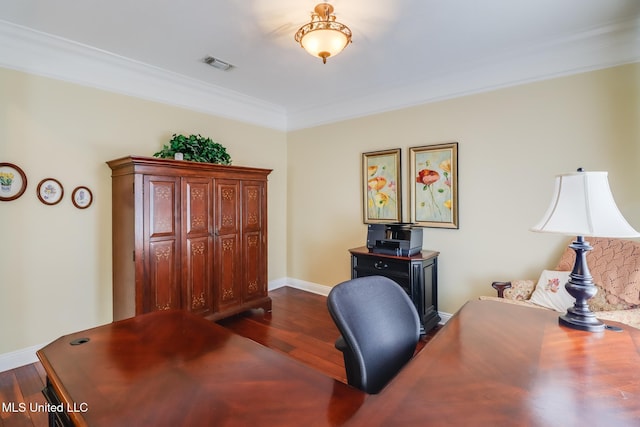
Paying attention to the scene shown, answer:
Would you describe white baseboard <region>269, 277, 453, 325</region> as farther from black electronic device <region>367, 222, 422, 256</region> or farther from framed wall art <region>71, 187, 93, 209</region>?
framed wall art <region>71, 187, 93, 209</region>

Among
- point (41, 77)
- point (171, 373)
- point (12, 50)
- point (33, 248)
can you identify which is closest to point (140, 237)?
point (33, 248)

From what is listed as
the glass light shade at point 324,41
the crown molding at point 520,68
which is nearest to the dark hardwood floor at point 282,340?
the glass light shade at point 324,41

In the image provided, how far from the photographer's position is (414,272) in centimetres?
297

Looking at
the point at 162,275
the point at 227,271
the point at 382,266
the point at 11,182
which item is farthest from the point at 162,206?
the point at 382,266

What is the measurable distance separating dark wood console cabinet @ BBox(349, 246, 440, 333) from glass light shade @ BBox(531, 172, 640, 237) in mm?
1625

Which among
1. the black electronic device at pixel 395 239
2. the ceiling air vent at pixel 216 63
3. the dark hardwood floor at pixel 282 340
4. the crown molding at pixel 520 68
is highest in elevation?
the ceiling air vent at pixel 216 63

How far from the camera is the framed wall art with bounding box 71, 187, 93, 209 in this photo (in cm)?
279

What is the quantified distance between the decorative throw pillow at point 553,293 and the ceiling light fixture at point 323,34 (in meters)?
2.35

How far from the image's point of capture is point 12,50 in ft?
A: 8.08

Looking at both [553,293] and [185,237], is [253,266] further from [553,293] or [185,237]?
[553,293]

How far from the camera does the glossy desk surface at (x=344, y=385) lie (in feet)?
2.63

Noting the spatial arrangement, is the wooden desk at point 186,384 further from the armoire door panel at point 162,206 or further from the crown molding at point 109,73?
the crown molding at point 109,73

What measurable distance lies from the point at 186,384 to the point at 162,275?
215 centimetres

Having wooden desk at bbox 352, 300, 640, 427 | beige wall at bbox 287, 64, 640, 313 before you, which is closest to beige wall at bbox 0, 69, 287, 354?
beige wall at bbox 287, 64, 640, 313
